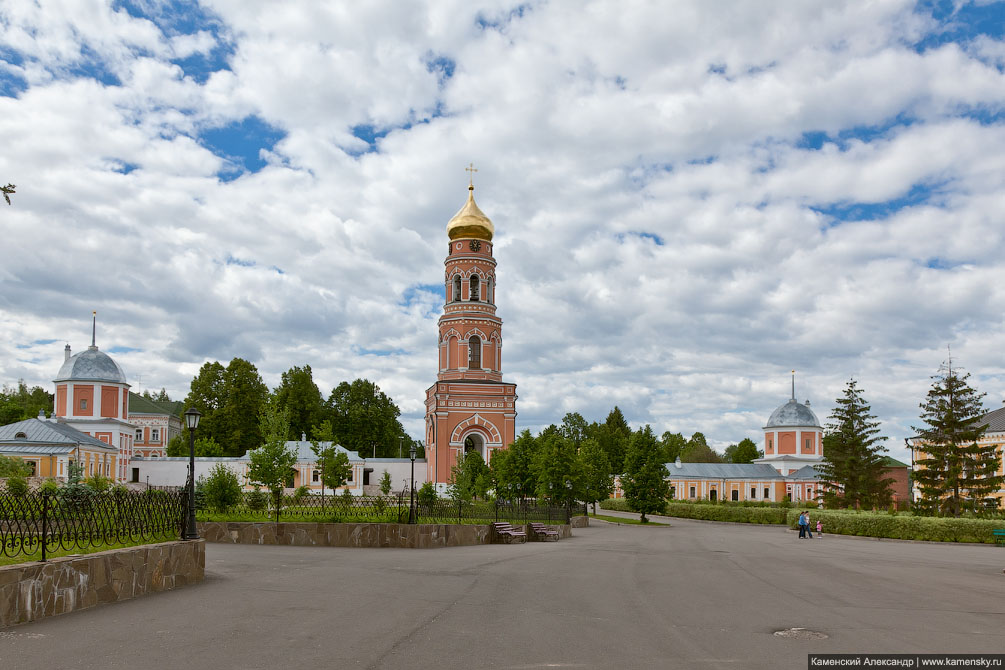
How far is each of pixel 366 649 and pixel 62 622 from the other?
386 cm

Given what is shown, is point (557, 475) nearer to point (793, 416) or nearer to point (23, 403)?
point (793, 416)

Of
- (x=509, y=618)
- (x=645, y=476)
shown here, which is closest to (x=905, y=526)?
(x=645, y=476)

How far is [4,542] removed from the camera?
905cm

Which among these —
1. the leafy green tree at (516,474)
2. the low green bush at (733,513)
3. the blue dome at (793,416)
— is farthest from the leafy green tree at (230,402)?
the blue dome at (793,416)

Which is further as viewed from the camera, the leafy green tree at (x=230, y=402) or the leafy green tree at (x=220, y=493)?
the leafy green tree at (x=230, y=402)

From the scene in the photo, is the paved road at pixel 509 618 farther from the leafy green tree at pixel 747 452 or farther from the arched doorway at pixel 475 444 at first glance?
the leafy green tree at pixel 747 452

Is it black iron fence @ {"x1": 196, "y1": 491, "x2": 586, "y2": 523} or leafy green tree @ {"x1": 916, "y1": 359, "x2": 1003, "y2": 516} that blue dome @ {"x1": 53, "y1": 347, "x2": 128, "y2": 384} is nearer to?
black iron fence @ {"x1": 196, "y1": 491, "x2": 586, "y2": 523}

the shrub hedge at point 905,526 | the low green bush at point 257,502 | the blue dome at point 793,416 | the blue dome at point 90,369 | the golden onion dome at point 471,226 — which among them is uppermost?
the golden onion dome at point 471,226

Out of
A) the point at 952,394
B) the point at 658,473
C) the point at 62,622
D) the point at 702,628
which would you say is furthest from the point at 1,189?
the point at 658,473

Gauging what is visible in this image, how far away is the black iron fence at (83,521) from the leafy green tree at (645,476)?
3651cm

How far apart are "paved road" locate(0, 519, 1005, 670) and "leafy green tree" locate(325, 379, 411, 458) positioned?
55.1 meters

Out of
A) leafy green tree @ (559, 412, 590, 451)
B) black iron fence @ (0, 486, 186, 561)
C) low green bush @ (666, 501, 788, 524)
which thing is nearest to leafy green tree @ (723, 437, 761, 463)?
leafy green tree @ (559, 412, 590, 451)

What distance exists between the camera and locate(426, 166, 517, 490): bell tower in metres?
51.7

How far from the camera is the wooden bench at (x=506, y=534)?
24641 mm
